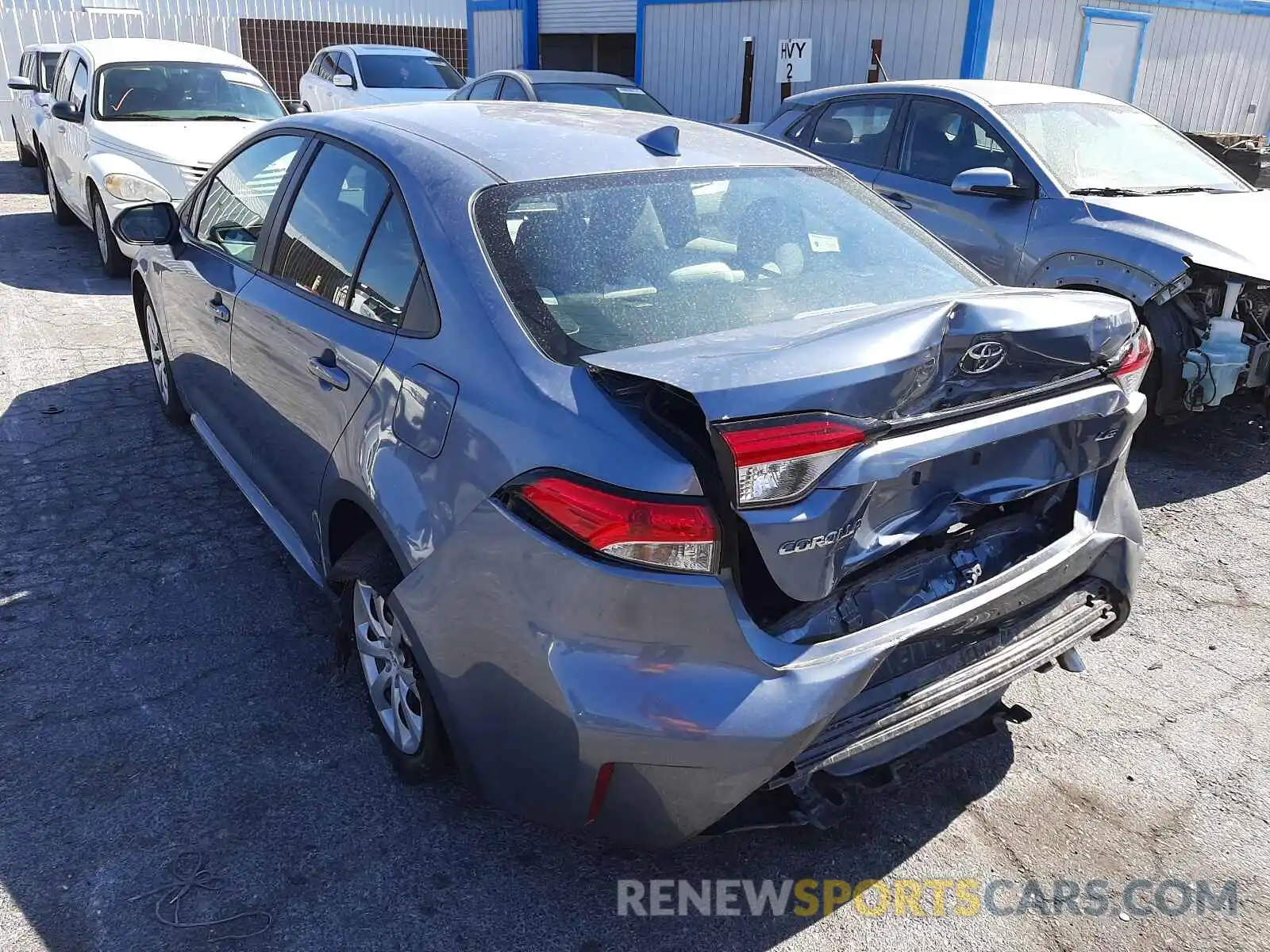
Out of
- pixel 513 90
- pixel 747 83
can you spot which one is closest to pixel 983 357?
pixel 513 90

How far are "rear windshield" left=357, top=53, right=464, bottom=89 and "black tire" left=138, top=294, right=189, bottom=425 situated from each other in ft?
30.2

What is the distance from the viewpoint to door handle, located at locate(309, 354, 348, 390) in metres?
2.80

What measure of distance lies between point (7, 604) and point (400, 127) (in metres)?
2.29

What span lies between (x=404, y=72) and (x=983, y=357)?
1334cm

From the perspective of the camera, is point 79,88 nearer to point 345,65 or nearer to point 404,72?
point 345,65

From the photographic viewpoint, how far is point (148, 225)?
4309 mm

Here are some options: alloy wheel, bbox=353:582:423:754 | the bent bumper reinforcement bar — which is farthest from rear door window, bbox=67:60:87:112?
the bent bumper reinforcement bar

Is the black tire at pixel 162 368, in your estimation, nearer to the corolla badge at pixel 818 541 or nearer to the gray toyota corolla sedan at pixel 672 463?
the gray toyota corolla sedan at pixel 672 463

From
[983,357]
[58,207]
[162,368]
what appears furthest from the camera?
[58,207]

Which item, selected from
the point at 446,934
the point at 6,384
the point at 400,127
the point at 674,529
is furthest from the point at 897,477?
the point at 6,384

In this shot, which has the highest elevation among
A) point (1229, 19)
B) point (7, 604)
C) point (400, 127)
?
point (1229, 19)

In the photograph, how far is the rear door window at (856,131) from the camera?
6715 millimetres

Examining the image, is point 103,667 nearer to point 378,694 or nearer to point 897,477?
point 378,694

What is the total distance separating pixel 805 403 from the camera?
6.53ft
